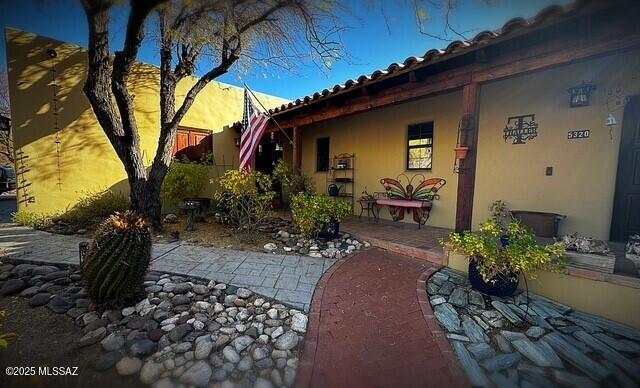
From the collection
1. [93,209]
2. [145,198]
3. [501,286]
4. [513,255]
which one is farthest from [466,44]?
[93,209]

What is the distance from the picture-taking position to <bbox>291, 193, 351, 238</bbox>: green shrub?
444 centimetres

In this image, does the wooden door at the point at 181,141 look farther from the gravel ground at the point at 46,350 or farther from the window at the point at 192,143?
the gravel ground at the point at 46,350

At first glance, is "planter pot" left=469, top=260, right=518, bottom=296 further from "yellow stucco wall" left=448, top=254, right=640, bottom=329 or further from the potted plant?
"yellow stucco wall" left=448, top=254, right=640, bottom=329

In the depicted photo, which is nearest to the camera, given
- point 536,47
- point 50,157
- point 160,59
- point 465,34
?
point 465,34

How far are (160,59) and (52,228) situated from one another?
4.12 metres

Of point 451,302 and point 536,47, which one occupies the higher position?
point 536,47

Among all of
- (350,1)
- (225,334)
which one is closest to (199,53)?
(350,1)

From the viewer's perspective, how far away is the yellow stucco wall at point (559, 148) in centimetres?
353

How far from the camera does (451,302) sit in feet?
8.73

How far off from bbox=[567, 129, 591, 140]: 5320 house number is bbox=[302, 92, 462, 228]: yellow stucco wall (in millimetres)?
1591

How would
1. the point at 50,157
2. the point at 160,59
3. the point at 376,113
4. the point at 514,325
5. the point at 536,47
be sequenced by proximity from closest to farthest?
the point at 514,325 < the point at 536,47 < the point at 160,59 < the point at 50,157 < the point at 376,113

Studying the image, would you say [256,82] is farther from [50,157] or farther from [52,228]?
[52,228]

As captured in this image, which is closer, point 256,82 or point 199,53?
point 199,53

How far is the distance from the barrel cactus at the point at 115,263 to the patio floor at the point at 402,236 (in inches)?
130
